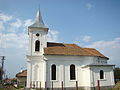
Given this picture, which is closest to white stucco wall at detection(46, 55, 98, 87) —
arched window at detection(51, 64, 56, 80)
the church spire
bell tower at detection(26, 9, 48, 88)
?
arched window at detection(51, 64, 56, 80)

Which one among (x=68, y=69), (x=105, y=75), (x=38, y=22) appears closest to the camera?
(x=105, y=75)

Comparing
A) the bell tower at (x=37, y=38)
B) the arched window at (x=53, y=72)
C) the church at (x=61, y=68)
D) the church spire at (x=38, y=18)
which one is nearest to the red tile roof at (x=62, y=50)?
the church at (x=61, y=68)

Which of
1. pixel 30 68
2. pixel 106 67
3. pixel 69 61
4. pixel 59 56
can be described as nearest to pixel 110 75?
pixel 106 67

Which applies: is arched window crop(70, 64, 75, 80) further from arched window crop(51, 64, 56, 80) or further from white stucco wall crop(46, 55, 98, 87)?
arched window crop(51, 64, 56, 80)

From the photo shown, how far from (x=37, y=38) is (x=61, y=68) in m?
7.96

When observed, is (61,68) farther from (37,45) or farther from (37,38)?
(37,38)

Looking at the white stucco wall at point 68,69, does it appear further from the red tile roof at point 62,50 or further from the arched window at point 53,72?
the red tile roof at point 62,50

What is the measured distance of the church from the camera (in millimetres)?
25188

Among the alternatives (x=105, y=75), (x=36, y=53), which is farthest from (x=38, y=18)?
(x=105, y=75)

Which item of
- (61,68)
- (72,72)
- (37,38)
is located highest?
(37,38)

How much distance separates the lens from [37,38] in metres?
28.9

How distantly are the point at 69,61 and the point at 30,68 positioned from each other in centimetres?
748

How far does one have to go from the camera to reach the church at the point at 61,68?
82.6ft

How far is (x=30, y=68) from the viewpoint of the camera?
26609 millimetres
